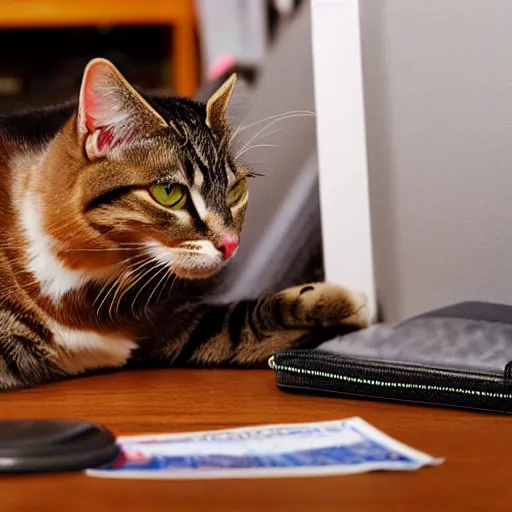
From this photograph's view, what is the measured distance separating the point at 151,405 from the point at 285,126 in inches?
20.1

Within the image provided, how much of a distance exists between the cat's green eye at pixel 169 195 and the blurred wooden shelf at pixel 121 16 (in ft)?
4.42

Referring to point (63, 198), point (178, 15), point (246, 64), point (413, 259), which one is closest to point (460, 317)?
point (413, 259)

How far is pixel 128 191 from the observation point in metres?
0.99

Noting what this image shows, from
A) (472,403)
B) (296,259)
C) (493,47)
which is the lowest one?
(472,403)

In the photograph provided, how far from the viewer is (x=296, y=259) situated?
4.17 ft

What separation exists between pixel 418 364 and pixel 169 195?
0.34m

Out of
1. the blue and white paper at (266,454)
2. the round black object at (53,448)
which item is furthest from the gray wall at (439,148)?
the round black object at (53,448)

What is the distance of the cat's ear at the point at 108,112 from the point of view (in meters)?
0.96

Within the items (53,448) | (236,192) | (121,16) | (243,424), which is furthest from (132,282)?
(121,16)

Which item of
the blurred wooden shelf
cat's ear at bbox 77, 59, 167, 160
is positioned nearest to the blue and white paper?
cat's ear at bbox 77, 59, 167, 160

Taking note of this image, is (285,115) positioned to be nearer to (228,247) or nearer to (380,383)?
(228,247)

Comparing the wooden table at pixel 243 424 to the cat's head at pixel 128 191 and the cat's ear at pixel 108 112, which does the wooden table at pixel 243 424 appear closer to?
the cat's head at pixel 128 191

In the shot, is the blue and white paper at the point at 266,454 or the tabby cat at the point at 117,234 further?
the tabby cat at the point at 117,234

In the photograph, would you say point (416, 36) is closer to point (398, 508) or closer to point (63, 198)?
point (63, 198)
